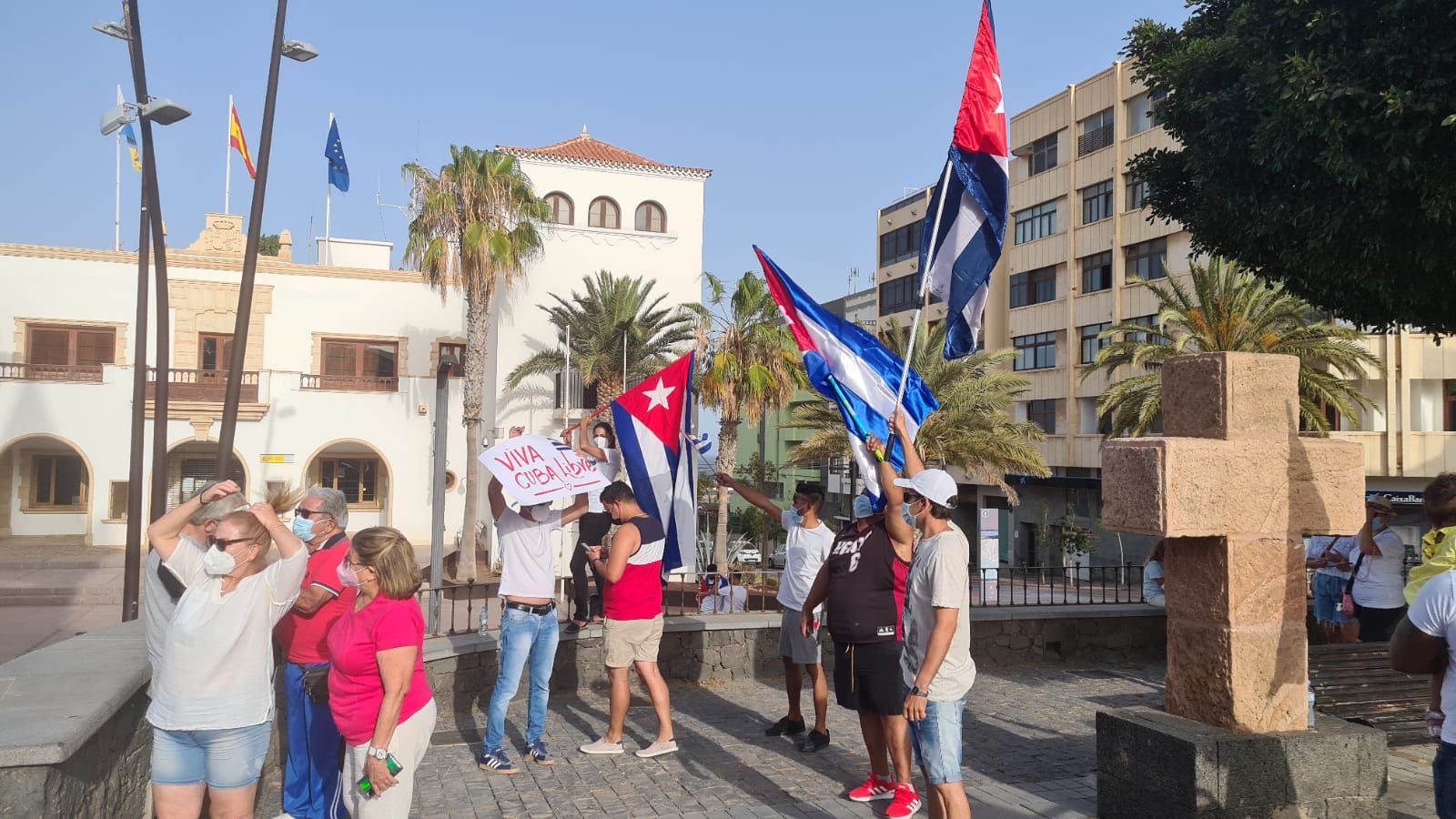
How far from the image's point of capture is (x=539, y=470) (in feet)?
23.1

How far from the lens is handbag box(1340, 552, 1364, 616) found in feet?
29.5

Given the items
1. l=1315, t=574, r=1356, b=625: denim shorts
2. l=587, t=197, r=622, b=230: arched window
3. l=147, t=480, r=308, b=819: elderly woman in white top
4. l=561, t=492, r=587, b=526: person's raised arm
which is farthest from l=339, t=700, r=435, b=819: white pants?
l=587, t=197, r=622, b=230: arched window

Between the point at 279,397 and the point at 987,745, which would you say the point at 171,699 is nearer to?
the point at 987,745

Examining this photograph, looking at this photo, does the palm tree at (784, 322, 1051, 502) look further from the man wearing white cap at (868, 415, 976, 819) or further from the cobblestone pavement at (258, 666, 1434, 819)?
the man wearing white cap at (868, 415, 976, 819)

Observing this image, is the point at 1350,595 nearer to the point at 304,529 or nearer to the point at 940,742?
the point at 940,742

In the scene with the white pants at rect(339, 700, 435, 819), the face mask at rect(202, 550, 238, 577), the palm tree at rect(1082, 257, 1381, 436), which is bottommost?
the white pants at rect(339, 700, 435, 819)

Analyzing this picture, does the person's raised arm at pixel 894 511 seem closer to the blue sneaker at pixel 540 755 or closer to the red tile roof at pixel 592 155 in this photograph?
the blue sneaker at pixel 540 755

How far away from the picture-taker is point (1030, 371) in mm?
41719

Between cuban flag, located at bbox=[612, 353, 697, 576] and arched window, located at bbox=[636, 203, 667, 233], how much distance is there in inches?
1121

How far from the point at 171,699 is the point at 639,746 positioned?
3828mm

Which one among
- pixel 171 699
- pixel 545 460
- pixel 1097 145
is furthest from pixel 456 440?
pixel 171 699

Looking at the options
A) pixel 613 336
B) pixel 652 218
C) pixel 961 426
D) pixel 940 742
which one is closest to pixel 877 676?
pixel 940 742

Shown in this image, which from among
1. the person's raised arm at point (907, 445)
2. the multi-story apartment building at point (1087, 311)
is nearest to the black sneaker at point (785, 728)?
the person's raised arm at point (907, 445)

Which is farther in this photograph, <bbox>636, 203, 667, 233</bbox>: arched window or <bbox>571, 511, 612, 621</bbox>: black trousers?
<bbox>636, 203, 667, 233</bbox>: arched window
